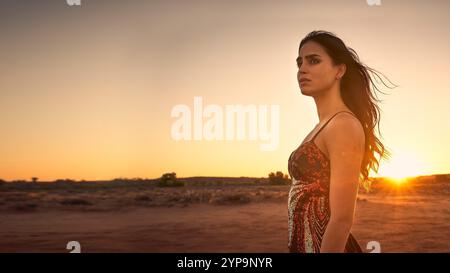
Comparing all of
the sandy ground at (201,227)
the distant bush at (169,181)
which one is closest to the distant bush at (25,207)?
the sandy ground at (201,227)

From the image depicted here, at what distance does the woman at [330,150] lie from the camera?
6.84 feet

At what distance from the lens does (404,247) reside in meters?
10.3

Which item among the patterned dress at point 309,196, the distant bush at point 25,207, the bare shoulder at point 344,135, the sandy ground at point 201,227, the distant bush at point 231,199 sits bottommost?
the sandy ground at point 201,227

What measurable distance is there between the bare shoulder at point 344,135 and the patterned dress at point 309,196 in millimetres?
76

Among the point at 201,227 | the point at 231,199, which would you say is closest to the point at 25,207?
the point at 231,199

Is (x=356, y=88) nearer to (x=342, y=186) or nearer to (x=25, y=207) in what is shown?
(x=342, y=186)

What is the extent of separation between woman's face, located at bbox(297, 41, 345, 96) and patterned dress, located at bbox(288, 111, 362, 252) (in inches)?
9.9

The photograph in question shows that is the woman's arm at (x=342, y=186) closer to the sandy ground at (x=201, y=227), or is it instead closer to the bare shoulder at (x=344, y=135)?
the bare shoulder at (x=344, y=135)

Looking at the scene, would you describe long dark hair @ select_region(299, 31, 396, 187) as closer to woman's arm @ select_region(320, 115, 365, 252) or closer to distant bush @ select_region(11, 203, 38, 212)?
woman's arm @ select_region(320, 115, 365, 252)

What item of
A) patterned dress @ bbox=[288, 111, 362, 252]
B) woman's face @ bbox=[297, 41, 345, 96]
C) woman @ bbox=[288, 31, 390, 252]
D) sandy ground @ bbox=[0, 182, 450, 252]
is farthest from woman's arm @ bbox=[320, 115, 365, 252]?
sandy ground @ bbox=[0, 182, 450, 252]
